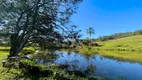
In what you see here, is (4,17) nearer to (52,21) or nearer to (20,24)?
(20,24)

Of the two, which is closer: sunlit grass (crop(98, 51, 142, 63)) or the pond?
the pond

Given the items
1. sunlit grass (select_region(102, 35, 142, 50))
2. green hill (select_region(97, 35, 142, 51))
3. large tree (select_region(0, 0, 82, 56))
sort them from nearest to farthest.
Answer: large tree (select_region(0, 0, 82, 56)) → green hill (select_region(97, 35, 142, 51)) → sunlit grass (select_region(102, 35, 142, 50))

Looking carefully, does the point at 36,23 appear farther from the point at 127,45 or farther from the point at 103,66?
the point at 127,45

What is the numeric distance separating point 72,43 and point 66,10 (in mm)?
3795

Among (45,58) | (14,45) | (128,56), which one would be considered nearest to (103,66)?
(45,58)

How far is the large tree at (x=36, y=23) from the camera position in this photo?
69.2 ft

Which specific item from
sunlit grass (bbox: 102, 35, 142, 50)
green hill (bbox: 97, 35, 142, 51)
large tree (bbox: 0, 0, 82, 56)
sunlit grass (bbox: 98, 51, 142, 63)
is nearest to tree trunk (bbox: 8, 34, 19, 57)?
large tree (bbox: 0, 0, 82, 56)

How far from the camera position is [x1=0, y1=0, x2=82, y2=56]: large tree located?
2109 cm

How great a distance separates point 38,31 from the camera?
71.8 ft

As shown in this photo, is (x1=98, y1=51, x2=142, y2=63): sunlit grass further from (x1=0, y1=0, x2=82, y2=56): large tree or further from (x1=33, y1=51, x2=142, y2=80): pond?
(x1=0, y1=0, x2=82, y2=56): large tree

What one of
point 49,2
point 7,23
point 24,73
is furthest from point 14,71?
point 49,2

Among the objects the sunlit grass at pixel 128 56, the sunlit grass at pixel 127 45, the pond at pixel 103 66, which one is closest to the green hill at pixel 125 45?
the sunlit grass at pixel 127 45

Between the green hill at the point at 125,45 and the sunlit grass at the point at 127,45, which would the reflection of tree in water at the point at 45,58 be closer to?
the green hill at the point at 125,45

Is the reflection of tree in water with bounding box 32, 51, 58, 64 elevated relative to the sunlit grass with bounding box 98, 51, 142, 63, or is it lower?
elevated
